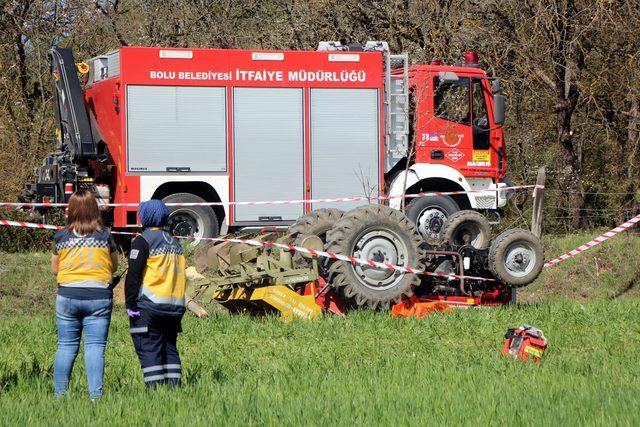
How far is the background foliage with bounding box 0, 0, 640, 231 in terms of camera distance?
21.5 m

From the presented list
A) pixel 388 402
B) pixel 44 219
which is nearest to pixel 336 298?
pixel 388 402

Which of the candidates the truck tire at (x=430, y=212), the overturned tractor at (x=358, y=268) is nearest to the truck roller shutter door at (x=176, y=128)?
the truck tire at (x=430, y=212)

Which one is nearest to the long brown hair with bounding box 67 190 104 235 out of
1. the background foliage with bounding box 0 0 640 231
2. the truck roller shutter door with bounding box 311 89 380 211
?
the truck roller shutter door with bounding box 311 89 380 211

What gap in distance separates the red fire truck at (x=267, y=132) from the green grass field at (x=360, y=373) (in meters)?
3.96

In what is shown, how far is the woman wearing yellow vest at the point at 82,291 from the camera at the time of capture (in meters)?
8.05

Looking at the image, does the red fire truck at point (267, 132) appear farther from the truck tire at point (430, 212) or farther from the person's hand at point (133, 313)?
the person's hand at point (133, 313)

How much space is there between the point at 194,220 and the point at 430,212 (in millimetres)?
3761

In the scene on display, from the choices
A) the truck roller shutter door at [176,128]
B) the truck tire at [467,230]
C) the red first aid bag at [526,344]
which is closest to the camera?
the red first aid bag at [526,344]

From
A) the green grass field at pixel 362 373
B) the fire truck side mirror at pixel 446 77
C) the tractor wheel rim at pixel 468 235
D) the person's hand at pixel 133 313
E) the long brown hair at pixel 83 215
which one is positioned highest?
the fire truck side mirror at pixel 446 77

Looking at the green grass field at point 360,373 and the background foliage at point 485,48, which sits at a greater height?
the background foliage at point 485,48

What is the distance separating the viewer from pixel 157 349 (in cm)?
821

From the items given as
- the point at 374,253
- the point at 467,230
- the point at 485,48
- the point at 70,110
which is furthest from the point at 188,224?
the point at 485,48

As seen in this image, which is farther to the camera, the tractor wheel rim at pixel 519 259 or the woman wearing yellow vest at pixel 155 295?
the tractor wheel rim at pixel 519 259

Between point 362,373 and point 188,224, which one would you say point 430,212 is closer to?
point 188,224
